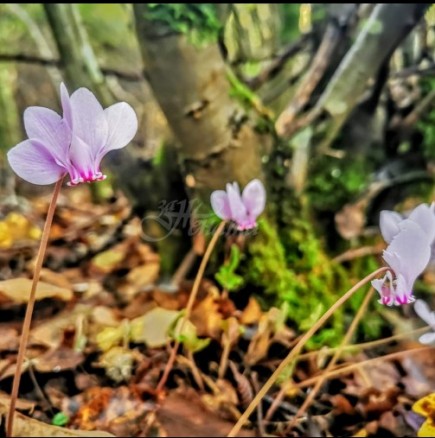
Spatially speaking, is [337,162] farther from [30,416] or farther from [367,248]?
[30,416]

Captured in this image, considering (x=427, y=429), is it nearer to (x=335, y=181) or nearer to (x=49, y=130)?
(x=49, y=130)

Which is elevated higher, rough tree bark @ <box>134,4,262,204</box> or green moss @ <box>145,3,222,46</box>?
green moss @ <box>145,3,222,46</box>

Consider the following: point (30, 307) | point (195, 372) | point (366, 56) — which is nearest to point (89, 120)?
point (30, 307)

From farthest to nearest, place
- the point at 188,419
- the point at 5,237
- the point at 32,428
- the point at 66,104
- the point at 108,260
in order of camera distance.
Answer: the point at 108,260 < the point at 5,237 < the point at 188,419 < the point at 32,428 < the point at 66,104

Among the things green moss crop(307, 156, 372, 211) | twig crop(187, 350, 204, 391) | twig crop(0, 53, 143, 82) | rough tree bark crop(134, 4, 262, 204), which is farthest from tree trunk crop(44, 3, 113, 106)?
twig crop(187, 350, 204, 391)

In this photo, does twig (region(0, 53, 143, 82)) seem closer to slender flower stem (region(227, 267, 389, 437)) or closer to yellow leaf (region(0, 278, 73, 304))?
yellow leaf (region(0, 278, 73, 304))

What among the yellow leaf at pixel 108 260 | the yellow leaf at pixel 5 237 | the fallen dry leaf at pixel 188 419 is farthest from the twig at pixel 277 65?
the fallen dry leaf at pixel 188 419
